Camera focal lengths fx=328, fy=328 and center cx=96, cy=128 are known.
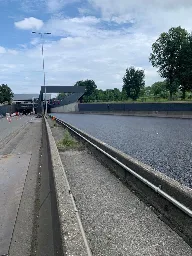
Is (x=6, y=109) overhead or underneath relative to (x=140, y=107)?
underneath

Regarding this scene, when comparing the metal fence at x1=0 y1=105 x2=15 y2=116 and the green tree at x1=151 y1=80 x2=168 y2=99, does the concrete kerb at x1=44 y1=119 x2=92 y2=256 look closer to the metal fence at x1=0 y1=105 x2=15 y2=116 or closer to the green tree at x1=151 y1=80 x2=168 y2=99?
the green tree at x1=151 y1=80 x2=168 y2=99

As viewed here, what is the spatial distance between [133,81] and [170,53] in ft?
76.7

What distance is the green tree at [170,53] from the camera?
6838cm

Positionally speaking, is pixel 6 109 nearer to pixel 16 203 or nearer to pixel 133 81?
pixel 133 81

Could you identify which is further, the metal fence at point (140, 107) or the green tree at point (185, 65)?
the green tree at point (185, 65)

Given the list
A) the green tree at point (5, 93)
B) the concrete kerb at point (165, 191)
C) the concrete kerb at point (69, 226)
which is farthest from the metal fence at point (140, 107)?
the green tree at point (5, 93)

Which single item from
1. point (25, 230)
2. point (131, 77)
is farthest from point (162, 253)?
point (131, 77)

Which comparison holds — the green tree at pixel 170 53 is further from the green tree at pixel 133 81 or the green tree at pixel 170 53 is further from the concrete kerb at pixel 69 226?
the concrete kerb at pixel 69 226

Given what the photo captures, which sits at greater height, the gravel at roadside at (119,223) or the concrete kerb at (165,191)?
the concrete kerb at (165,191)

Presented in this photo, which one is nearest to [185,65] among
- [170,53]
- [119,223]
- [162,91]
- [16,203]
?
[170,53]

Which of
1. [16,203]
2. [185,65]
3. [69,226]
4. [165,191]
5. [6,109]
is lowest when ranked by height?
[16,203]

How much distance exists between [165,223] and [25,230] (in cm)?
225

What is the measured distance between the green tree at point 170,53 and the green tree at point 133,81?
19.2 m

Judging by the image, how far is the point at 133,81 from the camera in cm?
9194
